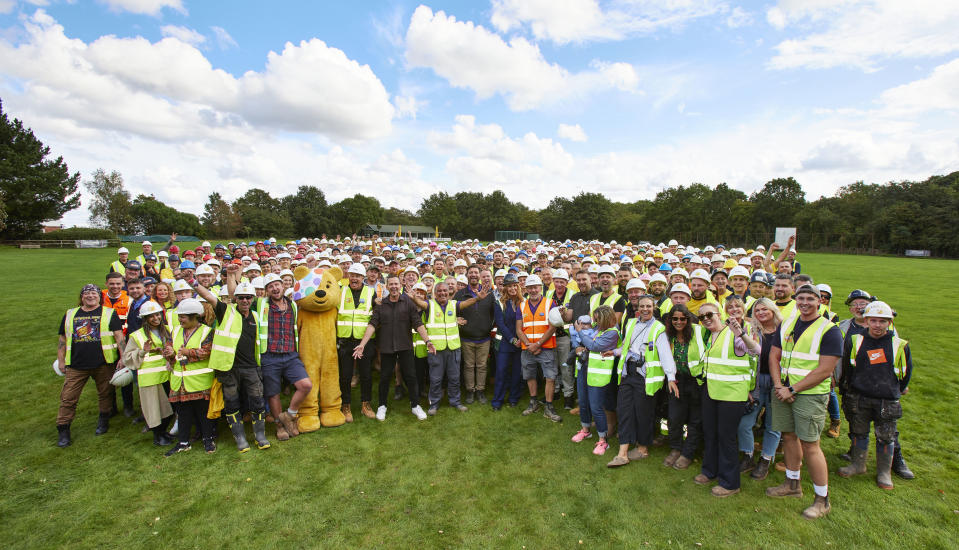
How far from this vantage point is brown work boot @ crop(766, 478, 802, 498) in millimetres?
4469

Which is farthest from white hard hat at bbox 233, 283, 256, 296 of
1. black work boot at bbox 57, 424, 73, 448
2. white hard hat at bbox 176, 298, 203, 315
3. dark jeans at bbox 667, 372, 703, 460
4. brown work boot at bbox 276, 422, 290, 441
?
dark jeans at bbox 667, 372, 703, 460

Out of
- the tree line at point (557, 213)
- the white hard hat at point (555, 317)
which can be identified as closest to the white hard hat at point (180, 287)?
the white hard hat at point (555, 317)

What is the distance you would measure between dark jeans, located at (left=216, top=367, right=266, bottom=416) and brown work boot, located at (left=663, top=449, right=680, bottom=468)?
5524mm

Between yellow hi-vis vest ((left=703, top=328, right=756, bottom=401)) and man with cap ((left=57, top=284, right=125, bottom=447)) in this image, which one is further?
man with cap ((left=57, top=284, right=125, bottom=447))

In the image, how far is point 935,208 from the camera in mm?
44844

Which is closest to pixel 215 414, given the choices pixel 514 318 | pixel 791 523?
pixel 514 318

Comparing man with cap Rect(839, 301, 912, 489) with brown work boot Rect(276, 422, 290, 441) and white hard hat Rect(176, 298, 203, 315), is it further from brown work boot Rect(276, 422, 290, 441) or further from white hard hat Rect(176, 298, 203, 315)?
white hard hat Rect(176, 298, 203, 315)

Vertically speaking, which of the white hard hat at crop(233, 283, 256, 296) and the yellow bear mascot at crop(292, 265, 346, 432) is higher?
the white hard hat at crop(233, 283, 256, 296)

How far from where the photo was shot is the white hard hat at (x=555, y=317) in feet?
20.5

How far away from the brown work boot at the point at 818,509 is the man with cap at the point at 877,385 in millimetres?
1135

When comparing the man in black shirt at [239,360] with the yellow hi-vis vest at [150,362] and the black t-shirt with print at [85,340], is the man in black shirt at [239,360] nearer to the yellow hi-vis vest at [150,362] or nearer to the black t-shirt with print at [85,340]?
the yellow hi-vis vest at [150,362]

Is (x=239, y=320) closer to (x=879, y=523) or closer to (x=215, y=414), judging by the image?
(x=215, y=414)

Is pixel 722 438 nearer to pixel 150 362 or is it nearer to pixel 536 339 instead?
pixel 536 339

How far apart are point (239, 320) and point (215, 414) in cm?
139
